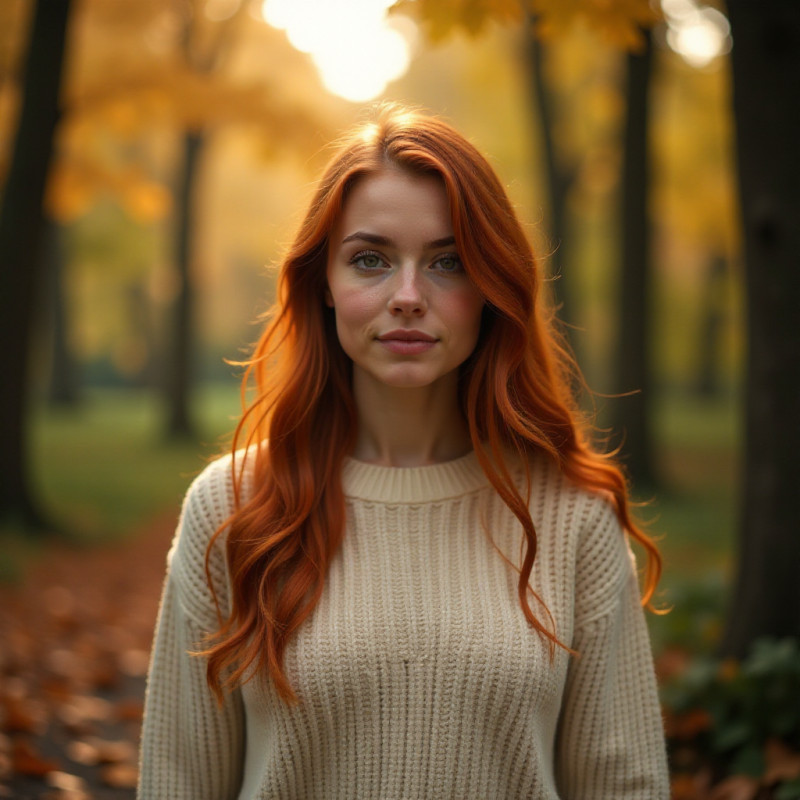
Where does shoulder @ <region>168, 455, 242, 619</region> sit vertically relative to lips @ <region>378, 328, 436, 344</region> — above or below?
below

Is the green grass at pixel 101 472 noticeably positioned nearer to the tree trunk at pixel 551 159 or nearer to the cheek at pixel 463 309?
the cheek at pixel 463 309

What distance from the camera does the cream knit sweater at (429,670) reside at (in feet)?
6.78

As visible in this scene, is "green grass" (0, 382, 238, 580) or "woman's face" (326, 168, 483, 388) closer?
"woman's face" (326, 168, 483, 388)

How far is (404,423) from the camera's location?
236cm

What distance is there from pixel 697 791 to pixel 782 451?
1.25m

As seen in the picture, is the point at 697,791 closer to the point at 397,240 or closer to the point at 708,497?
the point at 397,240

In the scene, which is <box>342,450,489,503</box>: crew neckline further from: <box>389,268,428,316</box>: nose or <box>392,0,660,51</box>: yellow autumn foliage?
<box>392,0,660,51</box>: yellow autumn foliage

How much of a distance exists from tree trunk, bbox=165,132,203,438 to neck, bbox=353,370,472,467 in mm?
12340

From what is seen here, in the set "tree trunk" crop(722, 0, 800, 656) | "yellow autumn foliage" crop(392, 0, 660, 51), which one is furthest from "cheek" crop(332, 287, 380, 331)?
"tree trunk" crop(722, 0, 800, 656)

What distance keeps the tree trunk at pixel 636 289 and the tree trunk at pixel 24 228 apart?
5289 mm

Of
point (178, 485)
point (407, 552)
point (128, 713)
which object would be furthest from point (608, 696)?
point (178, 485)

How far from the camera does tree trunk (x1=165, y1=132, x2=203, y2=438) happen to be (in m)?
14.2

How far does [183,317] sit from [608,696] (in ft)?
42.9

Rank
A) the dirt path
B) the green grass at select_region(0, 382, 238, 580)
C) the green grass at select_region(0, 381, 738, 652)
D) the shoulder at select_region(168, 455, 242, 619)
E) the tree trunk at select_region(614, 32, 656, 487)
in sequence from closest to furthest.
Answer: the shoulder at select_region(168, 455, 242, 619) → the dirt path → the green grass at select_region(0, 381, 738, 652) → the green grass at select_region(0, 382, 238, 580) → the tree trunk at select_region(614, 32, 656, 487)
